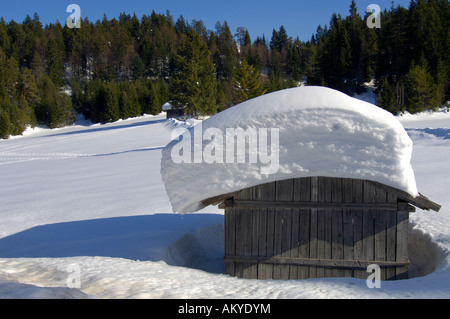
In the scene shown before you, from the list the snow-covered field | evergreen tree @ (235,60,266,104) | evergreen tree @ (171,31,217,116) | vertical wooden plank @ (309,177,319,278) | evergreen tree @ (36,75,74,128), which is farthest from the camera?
evergreen tree @ (36,75,74,128)

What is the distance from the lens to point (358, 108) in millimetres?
5480

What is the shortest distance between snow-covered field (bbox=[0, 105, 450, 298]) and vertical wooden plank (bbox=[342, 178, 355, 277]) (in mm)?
453

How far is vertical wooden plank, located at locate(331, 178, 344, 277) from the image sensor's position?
6234 mm

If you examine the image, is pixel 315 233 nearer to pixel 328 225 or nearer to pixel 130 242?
pixel 328 225

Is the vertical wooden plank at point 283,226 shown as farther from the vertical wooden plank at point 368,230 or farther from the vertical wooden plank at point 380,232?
the vertical wooden plank at point 380,232

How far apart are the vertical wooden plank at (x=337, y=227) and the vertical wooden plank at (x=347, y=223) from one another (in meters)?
0.05

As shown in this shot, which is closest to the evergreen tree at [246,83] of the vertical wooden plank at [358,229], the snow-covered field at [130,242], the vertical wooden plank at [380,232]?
the snow-covered field at [130,242]

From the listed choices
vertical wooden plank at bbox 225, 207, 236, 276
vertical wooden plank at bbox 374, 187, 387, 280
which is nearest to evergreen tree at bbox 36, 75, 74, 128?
vertical wooden plank at bbox 225, 207, 236, 276

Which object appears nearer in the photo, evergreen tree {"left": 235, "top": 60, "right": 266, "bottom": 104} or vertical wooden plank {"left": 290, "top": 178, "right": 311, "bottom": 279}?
vertical wooden plank {"left": 290, "top": 178, "right": 311, "bottom": 279}

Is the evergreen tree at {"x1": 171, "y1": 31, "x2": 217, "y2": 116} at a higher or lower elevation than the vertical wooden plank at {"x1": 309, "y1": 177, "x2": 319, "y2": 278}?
higher

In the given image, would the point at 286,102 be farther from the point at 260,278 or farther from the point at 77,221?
the point at 77,221

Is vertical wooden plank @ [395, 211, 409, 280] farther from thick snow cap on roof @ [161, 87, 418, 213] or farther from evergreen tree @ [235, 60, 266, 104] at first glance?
evergreen tree @ [235, 60, 266, 104]

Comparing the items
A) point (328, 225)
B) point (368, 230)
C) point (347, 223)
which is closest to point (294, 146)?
point (328, 225)
